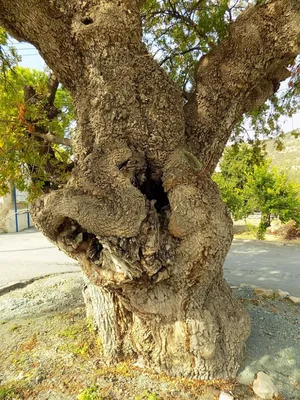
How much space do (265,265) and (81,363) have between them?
5.53 meters

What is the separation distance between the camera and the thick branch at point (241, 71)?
2420mm

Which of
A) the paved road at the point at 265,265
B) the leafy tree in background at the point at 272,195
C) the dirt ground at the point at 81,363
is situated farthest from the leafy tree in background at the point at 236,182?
the dirt ground at the point at 81,363

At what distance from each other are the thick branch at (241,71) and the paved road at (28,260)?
4.52 metres

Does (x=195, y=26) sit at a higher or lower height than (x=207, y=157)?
higher

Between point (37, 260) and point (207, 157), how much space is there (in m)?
6.52

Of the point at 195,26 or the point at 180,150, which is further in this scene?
the point at 195,26

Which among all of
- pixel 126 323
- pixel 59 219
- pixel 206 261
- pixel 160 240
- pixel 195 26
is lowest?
pixel 126 323

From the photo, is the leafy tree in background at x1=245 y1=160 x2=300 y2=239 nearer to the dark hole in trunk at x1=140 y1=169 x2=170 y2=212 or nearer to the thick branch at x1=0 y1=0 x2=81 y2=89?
the dark hole in trunk at x1=140 y1=169 x2=170 y2=212

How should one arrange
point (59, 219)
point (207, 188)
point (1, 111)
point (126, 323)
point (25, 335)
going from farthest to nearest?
point (1, 111), point (25, 335), point (126, 323), point (207, 188), point (59, 219)

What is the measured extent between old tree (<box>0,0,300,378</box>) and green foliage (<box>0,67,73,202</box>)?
35.6 inches

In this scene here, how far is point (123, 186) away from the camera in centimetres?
219

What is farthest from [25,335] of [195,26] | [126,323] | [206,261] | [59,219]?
[195,26]

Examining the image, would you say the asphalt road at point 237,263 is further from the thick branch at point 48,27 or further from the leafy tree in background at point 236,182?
the thick branch at point 48,27

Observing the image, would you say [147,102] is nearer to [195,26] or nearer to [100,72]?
[100,72]
